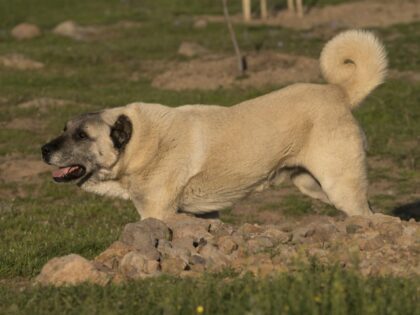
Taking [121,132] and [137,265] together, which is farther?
[121,132]

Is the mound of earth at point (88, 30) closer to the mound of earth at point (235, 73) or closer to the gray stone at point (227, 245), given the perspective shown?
the mound of earth at point (235, 73)

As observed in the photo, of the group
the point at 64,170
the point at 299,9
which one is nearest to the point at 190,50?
the point at 299,9

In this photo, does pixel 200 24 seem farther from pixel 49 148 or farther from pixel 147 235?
pixel 147 235

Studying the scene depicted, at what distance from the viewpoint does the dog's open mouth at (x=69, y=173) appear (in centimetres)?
1027

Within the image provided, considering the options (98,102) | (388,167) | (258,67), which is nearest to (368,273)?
(388,167)

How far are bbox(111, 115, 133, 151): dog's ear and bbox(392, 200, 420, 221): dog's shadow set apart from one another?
4988 millimetres

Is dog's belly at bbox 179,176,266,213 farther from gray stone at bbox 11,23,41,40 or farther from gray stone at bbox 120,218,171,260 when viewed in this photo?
gray stone at bbox 11,23,41,40

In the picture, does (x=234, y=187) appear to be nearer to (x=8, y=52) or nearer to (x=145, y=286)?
(x=145, y=286)

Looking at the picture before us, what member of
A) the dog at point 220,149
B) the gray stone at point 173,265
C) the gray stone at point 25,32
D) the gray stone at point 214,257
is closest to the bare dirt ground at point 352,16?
the gray stone at point 25,32

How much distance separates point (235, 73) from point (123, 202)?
30.8 ft

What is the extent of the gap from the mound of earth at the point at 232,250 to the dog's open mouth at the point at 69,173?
3.41 ft

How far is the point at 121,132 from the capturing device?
10.1m

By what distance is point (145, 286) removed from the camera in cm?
784

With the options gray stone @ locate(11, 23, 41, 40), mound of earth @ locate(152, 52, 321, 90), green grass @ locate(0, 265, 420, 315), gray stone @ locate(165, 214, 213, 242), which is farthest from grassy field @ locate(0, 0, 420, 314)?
gray stone @ locate(165, 214, 213, 242)
